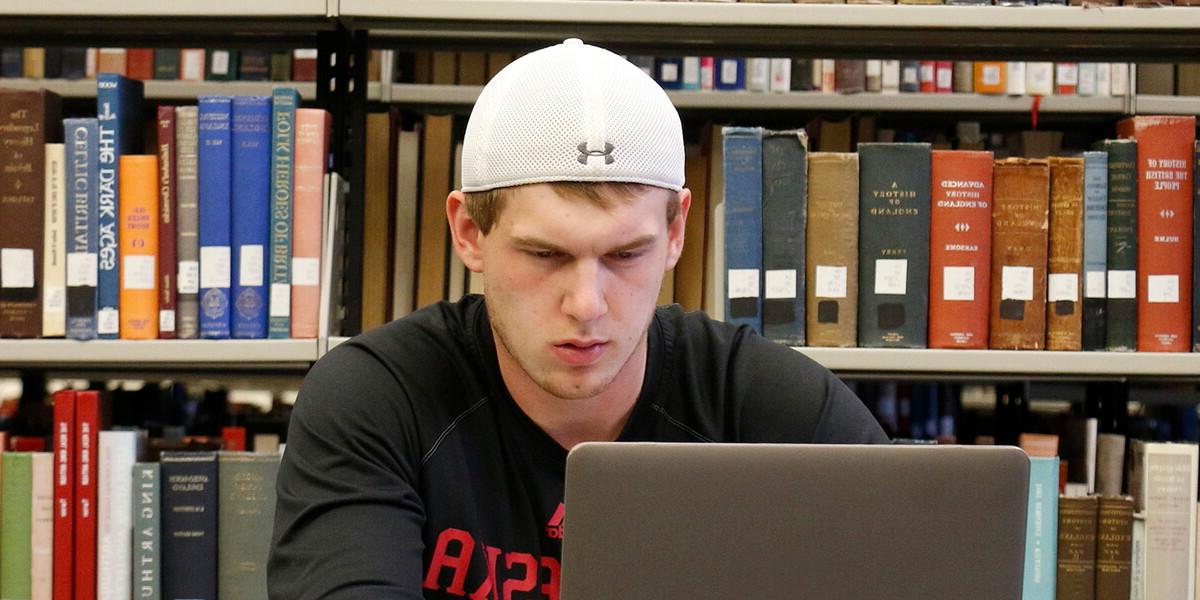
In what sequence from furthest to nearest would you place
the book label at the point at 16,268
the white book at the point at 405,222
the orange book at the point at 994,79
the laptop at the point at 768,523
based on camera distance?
the orange book at the point at 994,79
the white book at the point at 405,222
the book label at the point at 16,268
the laptop at the point at 768,523

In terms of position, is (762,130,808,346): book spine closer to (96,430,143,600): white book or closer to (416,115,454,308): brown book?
(416,115,454,308): brown book

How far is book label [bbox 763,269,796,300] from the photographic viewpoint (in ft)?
5.12

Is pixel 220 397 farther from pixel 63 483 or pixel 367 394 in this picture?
pixel 367 394

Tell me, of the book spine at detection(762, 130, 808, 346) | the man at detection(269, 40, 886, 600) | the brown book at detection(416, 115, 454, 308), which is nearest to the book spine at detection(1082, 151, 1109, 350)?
the book spine at detection(762, 130, 808, 346)

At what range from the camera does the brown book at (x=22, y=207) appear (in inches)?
60.9

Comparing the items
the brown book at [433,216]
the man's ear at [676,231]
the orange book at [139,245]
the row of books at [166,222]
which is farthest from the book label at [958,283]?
the orange book at [139,245]

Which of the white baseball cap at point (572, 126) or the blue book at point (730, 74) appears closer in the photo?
the white baseball cap at point (572, 126)

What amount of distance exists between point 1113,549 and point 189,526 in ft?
4.06

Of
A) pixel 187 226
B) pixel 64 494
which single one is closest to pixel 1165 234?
pixel 187 226

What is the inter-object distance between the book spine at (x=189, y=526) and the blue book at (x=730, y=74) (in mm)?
1325

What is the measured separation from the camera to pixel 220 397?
2.15m

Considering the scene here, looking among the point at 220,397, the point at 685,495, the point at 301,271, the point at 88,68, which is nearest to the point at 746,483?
the point at 685,495

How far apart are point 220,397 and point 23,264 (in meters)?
0.65

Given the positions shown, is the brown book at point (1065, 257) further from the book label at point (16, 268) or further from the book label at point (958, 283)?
the book label at point (16, 268)
